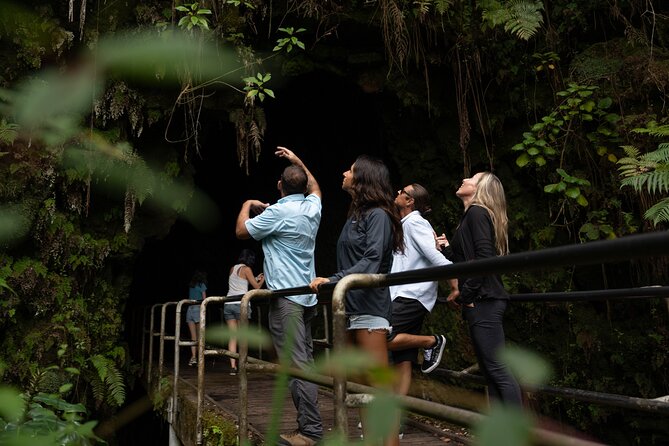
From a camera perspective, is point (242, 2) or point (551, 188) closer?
point (551, 188)

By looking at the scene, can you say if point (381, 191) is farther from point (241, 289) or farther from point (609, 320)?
point (241, 289)

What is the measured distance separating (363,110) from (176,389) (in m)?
6.14

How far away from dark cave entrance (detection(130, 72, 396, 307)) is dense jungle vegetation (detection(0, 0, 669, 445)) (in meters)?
0.93

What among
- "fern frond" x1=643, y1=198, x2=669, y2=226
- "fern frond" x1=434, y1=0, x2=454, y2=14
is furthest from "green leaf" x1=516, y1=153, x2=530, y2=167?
"fern frond" x1=434, y1=0, x2=454, y2=14

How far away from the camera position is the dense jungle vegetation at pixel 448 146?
6328 millimetres

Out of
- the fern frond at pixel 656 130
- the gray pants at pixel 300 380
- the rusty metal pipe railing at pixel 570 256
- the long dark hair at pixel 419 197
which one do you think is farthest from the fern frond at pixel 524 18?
the rusty metal pipe railing at pixel 570 256

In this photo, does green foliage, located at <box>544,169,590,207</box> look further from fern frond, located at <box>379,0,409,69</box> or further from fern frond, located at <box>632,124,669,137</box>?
fern frond, located at <box>379,0,409,69</box>

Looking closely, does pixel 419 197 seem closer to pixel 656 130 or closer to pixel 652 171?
pixel 652 171

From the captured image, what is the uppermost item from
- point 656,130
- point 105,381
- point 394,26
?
point 394,26

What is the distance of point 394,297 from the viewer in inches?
154

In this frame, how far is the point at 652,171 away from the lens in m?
5.66

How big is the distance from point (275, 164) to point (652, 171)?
901 centimetres

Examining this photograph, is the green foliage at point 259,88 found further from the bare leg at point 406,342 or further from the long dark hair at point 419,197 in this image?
the bare leg at point 406,342

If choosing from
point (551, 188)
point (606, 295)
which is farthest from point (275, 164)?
point (606, 295)
